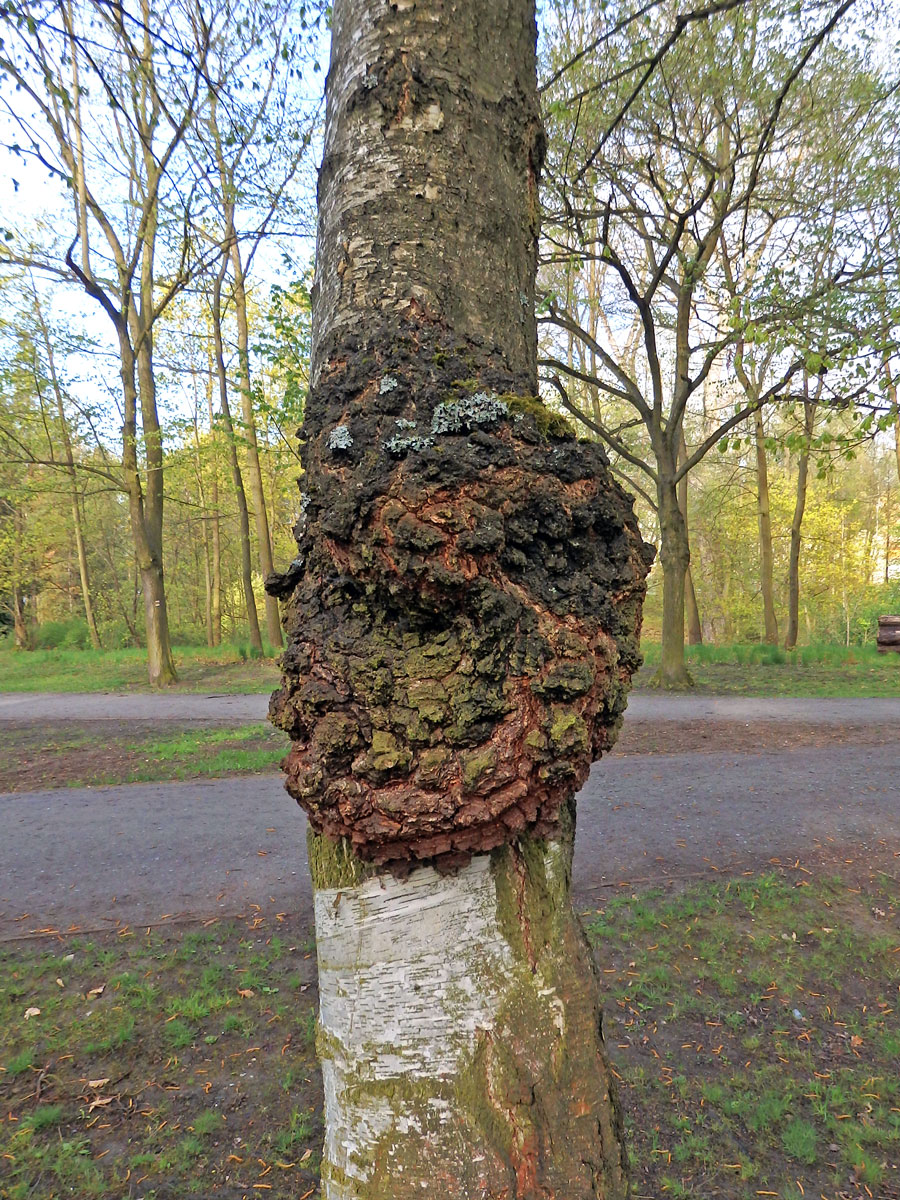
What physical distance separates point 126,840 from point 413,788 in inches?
223

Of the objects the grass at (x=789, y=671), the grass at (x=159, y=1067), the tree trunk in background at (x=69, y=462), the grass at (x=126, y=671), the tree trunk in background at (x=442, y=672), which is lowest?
the grass at (x=159, y=1067)

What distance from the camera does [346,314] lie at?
1.25 m

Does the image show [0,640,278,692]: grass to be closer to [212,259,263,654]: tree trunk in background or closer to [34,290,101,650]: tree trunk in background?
[212,259,263,654]: tree trunk in background

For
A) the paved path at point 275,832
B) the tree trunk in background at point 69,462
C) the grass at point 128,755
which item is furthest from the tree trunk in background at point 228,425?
the paved path at point 275,832

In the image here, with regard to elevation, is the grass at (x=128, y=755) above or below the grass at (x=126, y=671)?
below

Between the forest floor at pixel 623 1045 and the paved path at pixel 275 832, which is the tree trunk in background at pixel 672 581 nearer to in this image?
the paved path at pixel 275 832

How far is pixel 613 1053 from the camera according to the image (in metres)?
3.14

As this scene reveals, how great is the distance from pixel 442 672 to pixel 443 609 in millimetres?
99

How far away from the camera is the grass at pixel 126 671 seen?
14.8 m

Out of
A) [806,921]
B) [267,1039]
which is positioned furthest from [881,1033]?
[267,1039]

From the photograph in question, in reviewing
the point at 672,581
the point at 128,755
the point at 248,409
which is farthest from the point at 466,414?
the point at 248,409

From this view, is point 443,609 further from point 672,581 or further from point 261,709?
point 672,581

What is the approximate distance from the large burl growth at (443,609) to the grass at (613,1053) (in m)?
2.25

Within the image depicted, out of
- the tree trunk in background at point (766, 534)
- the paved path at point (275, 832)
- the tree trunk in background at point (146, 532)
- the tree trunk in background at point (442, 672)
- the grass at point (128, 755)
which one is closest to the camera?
the tree trunk in background at point (442, 672)
